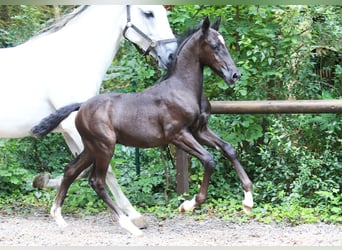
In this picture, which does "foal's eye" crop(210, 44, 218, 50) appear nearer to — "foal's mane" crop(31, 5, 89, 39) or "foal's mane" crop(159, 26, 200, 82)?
"foal's mane" crop(159, 26, 200, 82)

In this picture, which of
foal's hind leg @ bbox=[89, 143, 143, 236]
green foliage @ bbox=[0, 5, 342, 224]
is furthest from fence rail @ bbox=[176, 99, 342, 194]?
foal's hind leg @ bbox=[89, 143, 143, 236]

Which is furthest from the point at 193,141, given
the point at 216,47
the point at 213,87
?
the point at 213,87

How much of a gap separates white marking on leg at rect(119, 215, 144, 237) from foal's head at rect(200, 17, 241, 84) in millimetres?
1230

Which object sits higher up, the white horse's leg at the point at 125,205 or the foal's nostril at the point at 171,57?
the foal's nostril at the point at 171,57

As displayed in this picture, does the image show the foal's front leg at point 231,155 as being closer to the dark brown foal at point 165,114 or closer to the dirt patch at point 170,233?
the dark brown foal at point 165,114

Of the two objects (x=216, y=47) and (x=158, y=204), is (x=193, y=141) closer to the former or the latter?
(x=216, y=47)

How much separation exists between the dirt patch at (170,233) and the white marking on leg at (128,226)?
0.15ft

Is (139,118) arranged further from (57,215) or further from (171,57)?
(57,215)

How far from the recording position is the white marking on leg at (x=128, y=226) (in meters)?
4.45

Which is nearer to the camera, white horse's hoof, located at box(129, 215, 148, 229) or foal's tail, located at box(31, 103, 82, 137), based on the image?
foal's tail, located at box(31, 103, 82, 137)

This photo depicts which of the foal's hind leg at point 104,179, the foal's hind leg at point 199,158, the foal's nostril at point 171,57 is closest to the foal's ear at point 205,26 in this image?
the foal's nostril at point 171,57

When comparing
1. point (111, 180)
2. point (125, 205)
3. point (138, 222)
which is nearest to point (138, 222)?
point (138, 222)

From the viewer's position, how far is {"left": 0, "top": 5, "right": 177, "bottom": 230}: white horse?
484cm

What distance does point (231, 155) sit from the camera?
4355 millimetres
